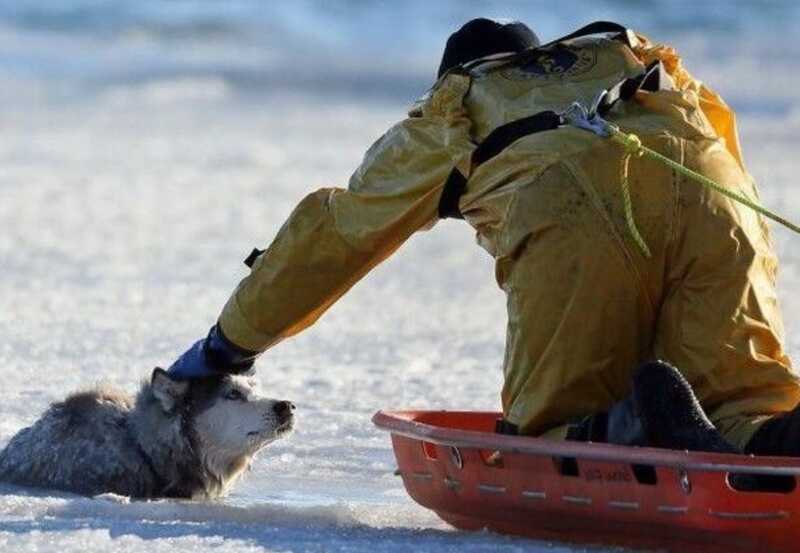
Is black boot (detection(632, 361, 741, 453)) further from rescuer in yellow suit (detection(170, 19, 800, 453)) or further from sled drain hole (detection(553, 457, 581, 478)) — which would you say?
sled drain hole (detection(553, 457, 581, 478))

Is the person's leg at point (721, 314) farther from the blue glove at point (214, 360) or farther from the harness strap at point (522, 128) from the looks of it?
the blue glove at point (214, 360)

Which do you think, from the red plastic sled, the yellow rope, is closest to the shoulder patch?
the yellow rope

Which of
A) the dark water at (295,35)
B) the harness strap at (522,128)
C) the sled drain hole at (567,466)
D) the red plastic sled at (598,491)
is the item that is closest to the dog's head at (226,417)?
the red plastic sled at (598,491)

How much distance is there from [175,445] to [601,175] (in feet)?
6.20

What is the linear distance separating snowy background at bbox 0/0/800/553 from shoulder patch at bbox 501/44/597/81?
1.08 m

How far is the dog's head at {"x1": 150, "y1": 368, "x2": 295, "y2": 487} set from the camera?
5980 mm

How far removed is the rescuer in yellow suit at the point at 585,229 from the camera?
461cm

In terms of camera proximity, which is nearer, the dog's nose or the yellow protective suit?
the yellow protective suit

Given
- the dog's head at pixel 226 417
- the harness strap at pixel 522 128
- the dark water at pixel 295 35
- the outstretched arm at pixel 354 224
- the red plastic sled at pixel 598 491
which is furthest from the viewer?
the dark water at pixel 295 35

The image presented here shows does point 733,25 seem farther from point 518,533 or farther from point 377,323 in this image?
point 518,533

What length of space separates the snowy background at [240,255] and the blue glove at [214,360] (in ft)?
1.22

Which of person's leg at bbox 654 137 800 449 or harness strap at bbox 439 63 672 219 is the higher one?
harness strap at bbox 439 63 672 219

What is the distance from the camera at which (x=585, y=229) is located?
4590 millimetres

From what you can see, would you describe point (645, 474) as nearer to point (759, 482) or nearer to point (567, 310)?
point (759, 482)
